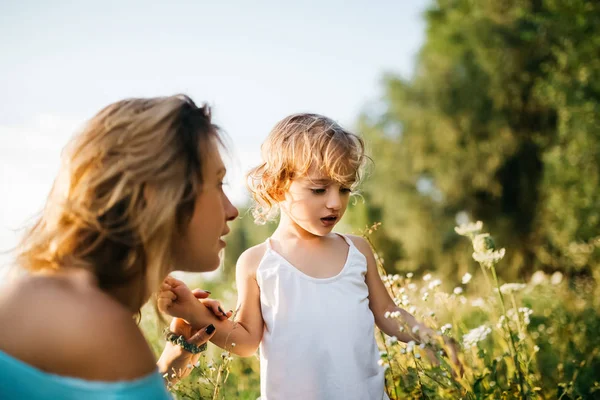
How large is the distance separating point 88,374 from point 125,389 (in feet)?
0.27

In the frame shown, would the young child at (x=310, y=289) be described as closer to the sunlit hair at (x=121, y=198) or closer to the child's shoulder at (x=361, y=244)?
→ the child's shoulder at (x=361, y=244)

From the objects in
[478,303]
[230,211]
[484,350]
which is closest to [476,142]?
[478,303]

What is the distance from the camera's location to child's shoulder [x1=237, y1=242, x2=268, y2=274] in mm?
2277

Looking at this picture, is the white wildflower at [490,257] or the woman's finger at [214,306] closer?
the woman's finger at [214,306]

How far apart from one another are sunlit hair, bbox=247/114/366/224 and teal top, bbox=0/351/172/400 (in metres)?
1.35

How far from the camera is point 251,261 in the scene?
229 cm

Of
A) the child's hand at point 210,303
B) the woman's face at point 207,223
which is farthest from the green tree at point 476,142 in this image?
the woman's face at point 207,223

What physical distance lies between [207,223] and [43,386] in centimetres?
55

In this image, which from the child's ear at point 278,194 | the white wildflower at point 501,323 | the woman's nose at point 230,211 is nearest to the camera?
the woman's nose at point 230,211

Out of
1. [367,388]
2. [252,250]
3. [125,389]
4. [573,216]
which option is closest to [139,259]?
[125,389]

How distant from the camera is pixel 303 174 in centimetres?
228

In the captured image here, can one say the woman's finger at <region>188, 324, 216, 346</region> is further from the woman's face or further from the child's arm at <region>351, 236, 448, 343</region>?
the child's arm at <region>351, 236, 448, 343</region>

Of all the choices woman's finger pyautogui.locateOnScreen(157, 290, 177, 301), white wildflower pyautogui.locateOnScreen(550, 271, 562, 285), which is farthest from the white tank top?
white wildflower pyautogui.locateOnScreen(550, 271, 562, 285)

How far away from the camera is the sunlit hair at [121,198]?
1.24 m
